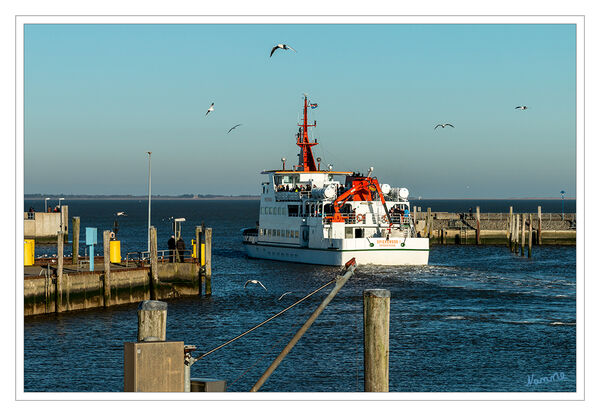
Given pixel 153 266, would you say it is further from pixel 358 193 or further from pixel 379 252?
pixel 358 193

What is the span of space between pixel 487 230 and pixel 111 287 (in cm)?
5750

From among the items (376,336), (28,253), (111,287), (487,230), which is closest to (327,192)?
(28,253)

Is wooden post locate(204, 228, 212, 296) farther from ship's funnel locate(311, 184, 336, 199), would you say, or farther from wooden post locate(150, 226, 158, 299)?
ship's funnel locate(311, 184, 336, 199)

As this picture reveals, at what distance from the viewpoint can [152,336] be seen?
450 inches

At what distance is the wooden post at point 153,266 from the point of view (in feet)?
112

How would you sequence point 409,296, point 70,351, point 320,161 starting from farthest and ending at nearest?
point 320,161
point 409,296
point 70,351

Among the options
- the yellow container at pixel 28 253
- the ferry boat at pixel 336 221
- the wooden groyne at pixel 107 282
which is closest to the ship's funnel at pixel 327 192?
the ferry boat at pixel 336 221

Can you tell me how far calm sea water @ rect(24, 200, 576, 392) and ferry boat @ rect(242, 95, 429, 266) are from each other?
2.91 m

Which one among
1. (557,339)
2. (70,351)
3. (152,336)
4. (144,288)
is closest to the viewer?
(152,336)

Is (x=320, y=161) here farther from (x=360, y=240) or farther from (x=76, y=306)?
(x=76, y=306)

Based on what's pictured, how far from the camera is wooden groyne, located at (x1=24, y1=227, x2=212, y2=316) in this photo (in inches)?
1205

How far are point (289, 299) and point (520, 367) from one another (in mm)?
16492

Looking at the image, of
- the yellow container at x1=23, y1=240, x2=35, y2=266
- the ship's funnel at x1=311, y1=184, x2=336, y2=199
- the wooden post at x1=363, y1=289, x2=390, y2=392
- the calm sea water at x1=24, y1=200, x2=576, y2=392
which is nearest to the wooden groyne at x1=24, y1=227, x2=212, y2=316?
the yellow container at x1=23, y1=240, x2=35, y2=266
